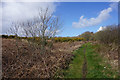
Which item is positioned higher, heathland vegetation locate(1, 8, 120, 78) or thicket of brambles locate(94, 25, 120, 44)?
thicket of brambles locate(94, 25, 120, 44)

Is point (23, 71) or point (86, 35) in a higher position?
point (86, 35)

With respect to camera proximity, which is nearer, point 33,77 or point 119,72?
point 33,77

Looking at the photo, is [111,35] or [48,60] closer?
[48,60]

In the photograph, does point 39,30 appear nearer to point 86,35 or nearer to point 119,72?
point 119,72

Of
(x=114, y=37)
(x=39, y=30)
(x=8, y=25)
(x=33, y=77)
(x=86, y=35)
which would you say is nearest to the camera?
(x=33, y=77)

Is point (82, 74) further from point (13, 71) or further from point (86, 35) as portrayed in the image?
point (86, 35)

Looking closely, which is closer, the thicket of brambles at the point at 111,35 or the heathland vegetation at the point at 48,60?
the heathland vegetation at the point at 48,60

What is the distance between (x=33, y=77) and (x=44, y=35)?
4.04m

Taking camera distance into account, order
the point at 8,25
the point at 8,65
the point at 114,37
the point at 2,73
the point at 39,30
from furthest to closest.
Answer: the point at 114,37 < the point at 8,25 < the point at 39,30 < the point at 8,65 < the point at 2,73

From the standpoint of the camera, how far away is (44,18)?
745 centimetres

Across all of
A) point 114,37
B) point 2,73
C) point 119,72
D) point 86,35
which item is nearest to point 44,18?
point 2,73

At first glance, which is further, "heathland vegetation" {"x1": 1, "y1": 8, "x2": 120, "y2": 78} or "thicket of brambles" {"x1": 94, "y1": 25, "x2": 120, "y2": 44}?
"thicket of brambles" {"x1": 94, "y1": 25, "x2": 120, "y2": 44}

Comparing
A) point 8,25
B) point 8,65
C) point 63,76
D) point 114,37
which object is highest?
point 8,25

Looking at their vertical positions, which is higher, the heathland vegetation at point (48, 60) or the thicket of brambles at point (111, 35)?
the thicket of brambles at point (111, 35)
